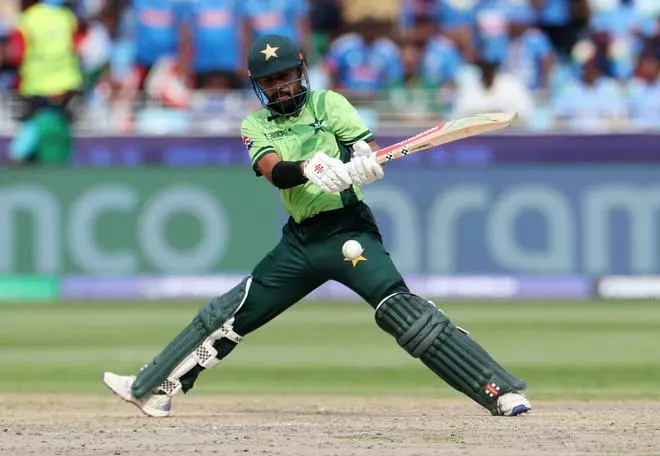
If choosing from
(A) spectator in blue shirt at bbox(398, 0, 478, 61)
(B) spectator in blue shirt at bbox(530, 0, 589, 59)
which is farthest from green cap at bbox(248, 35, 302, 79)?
(B) spectator in blue shirt at bbox(530, 0, 589, 59)

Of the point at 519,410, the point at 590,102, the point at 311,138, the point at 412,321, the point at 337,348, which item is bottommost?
the point at 337,348

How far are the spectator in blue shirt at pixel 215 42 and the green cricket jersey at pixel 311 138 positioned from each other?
8.64 meters

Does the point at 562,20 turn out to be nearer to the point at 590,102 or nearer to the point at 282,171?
the point at 590,102

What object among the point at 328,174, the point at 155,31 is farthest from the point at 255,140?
the point at 155,31

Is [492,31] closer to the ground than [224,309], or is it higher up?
higher up

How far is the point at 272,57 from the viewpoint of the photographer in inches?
275

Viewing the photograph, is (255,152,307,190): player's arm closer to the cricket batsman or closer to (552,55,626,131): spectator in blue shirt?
the cricket batsman

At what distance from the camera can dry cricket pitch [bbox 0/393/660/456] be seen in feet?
19.5

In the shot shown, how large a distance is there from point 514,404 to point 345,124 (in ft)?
4.75

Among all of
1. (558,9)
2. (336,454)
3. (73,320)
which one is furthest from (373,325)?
(336,454)

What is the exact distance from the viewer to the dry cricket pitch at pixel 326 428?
19.5ft

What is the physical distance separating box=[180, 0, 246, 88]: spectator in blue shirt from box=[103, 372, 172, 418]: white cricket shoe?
28.0 feet

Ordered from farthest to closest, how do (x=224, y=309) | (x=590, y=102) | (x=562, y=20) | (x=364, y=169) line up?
(x=562, y=20) < (x=590, y=102) < (x=224, y=309) < (x=364, y=169)

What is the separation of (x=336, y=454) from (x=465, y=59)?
35.2 feet
